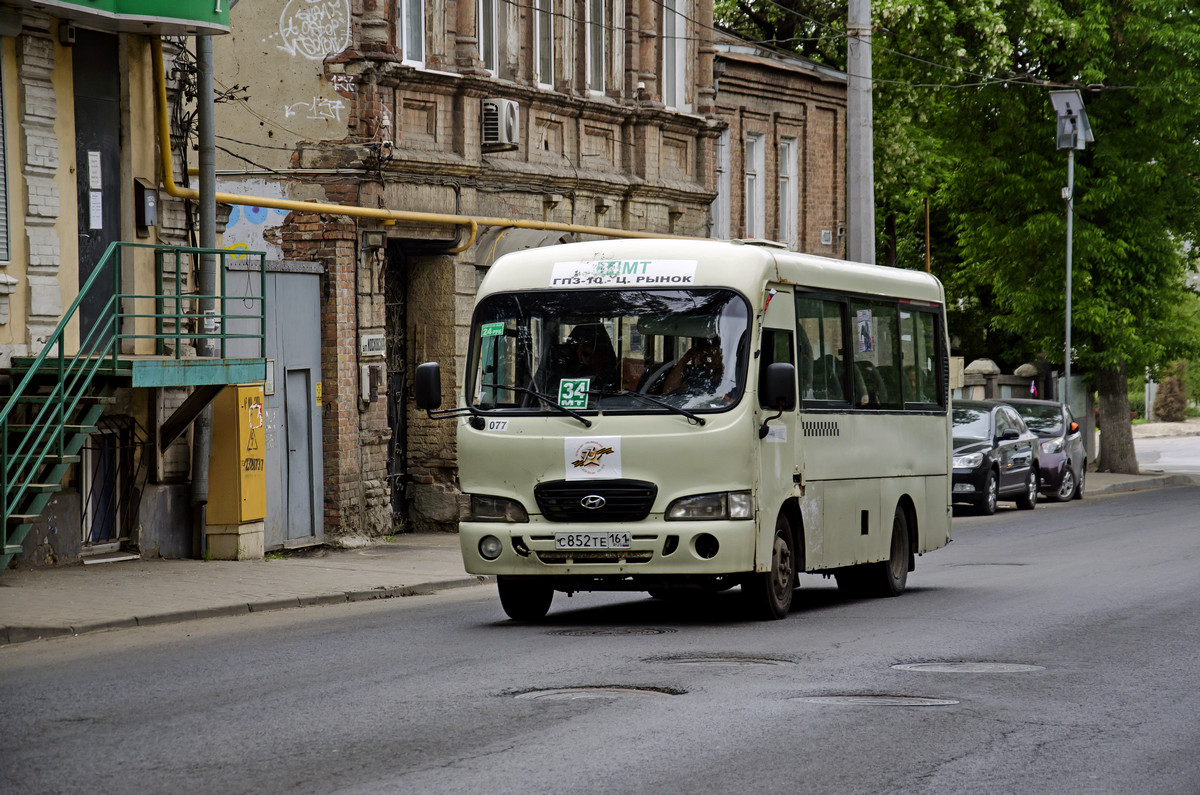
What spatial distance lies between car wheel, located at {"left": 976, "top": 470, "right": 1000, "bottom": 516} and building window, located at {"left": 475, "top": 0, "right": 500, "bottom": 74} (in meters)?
10.4

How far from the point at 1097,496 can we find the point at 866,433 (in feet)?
63.9

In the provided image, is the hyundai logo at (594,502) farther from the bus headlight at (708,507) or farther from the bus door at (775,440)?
the bus door at (775,440)

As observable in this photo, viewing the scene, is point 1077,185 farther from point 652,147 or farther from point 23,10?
point 23,10

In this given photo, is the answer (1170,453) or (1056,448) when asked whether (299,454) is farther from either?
(1170,453)

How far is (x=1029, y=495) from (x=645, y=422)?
17990 mm

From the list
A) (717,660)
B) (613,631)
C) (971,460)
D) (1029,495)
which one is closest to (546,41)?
(971,460)

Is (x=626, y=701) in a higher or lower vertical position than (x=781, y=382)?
lower

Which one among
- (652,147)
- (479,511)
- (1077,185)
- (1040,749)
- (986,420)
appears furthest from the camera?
(1077,185)

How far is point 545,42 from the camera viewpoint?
78.2ft

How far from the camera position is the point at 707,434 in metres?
11.8

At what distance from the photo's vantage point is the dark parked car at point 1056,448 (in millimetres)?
30016

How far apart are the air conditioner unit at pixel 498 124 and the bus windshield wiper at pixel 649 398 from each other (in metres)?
10.2

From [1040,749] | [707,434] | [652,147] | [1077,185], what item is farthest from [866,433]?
[1077,185]

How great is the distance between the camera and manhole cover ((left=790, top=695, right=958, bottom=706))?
8.60 metres
